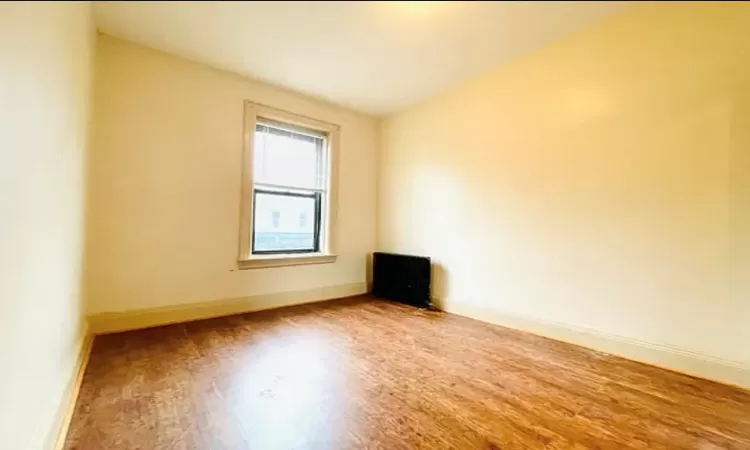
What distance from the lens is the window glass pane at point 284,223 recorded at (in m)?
3.47

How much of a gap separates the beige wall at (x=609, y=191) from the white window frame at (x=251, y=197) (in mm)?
1248

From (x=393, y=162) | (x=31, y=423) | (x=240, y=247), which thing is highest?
(x=393, y=162)

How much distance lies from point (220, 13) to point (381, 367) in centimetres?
191

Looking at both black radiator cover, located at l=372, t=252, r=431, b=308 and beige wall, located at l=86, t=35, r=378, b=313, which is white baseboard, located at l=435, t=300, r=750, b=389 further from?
beige wall, located at l=86, t=35, r=378, b=313

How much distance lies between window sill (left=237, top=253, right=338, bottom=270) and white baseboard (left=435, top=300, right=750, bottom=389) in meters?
1.79

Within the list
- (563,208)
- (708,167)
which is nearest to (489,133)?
(563,208)

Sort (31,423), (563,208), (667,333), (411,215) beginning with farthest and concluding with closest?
(411,215) < (563,208) < (667,333) < (31,423)

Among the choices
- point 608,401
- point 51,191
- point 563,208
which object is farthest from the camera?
point 563,208

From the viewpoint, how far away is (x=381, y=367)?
2.00 meters

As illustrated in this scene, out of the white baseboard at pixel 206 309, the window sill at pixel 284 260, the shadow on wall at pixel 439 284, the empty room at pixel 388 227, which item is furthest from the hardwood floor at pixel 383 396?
the shadow on wall at pixel 439 284

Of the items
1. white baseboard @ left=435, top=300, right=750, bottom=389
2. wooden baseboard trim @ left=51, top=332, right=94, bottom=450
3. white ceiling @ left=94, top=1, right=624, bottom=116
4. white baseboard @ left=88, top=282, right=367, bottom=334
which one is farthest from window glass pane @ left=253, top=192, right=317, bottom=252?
white ceiling @ left=94, top=1, right=624, bottom=116

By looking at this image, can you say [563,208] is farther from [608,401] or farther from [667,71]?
[608,401]

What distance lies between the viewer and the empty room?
85 centimetres

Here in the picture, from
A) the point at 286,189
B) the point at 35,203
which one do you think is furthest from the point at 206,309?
the point at 35,203
